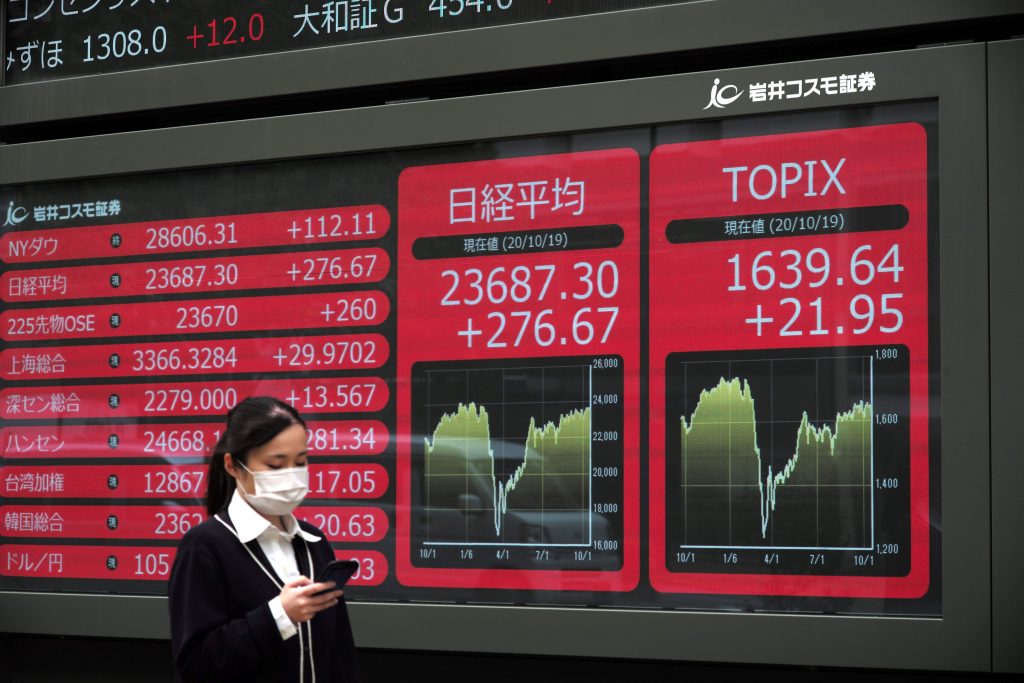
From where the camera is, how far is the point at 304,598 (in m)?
3.25

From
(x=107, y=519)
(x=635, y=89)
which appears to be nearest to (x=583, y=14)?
(x=635, y=89)

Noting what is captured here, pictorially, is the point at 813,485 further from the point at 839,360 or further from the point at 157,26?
the point at 157,26

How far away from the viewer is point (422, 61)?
5250 millimetres

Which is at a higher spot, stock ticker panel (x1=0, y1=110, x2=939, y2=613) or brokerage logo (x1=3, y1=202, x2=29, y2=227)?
brokerage logo (x1=3, y1=202, x2=29, y2=227)

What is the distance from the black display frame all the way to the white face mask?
162cm

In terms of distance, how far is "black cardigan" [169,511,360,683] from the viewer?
3252 mm

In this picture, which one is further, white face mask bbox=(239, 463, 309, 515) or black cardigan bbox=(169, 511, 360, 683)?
white face mask bbox=(239, 463, 309, 515)

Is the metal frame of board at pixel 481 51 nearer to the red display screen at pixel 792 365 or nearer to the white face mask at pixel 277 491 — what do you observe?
the red display screen at pixel 792 365

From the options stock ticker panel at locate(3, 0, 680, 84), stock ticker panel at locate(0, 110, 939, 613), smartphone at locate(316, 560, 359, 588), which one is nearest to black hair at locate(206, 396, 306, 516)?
smartphone at locate(316, 560, 359, 588)

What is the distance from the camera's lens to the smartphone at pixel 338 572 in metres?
3.39

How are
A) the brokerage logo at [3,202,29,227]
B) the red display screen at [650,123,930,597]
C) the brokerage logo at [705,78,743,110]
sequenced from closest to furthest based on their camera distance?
the red display screen at [650,123,930,597], the brokerage logo at [705,78,743,110], the brokerage logo at [3,202,29,227]

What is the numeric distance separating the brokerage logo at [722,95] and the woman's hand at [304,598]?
7.70 feet

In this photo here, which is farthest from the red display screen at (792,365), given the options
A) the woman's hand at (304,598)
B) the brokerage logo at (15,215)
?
the brokerage logo at (15,215)

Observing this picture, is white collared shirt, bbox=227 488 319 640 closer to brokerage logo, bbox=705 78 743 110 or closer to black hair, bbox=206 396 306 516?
black hair, bbox=206 396 306 516
